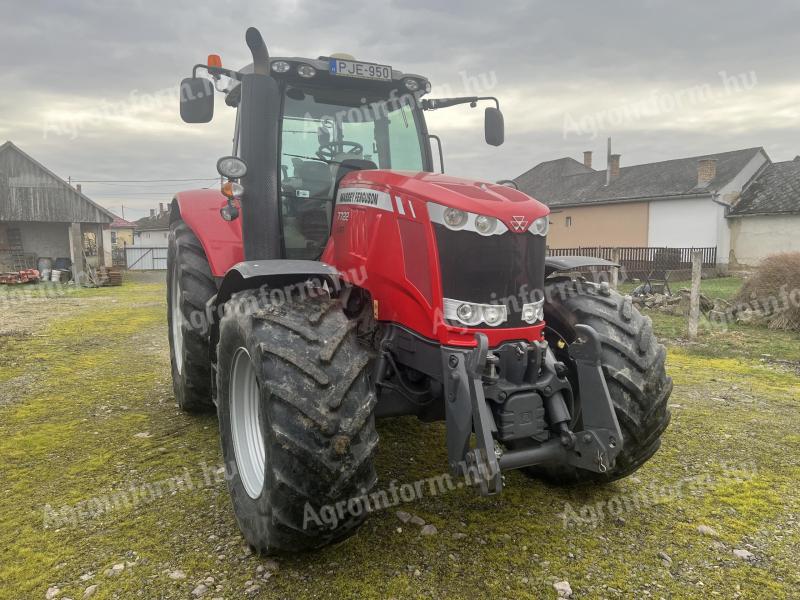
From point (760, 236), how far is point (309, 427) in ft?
92.8

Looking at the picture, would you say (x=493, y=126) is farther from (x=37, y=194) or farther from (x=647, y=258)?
(x=37, y=194)

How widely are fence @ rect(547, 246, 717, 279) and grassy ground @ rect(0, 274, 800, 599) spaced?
1682cm

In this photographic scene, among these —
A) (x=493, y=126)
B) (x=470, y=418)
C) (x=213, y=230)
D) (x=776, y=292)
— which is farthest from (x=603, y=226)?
(x=470, y=418)

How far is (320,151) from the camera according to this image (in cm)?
381

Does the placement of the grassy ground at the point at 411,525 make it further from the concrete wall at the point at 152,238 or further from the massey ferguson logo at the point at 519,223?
the concrete wall at the point at 152,238

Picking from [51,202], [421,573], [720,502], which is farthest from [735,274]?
[51,202]

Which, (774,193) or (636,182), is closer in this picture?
(774,193)

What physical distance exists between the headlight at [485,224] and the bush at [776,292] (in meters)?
9.03

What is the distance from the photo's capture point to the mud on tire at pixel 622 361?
300cm

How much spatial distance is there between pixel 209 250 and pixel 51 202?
2523 centimetres

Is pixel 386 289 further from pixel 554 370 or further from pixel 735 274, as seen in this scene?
pixel 735 274

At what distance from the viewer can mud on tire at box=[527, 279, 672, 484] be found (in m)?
3.00

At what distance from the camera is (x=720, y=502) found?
10.8 feet

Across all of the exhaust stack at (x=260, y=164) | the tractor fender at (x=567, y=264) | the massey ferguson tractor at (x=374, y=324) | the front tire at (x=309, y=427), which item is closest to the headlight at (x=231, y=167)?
the massey ferguson tractor at (x=374, y=324)
